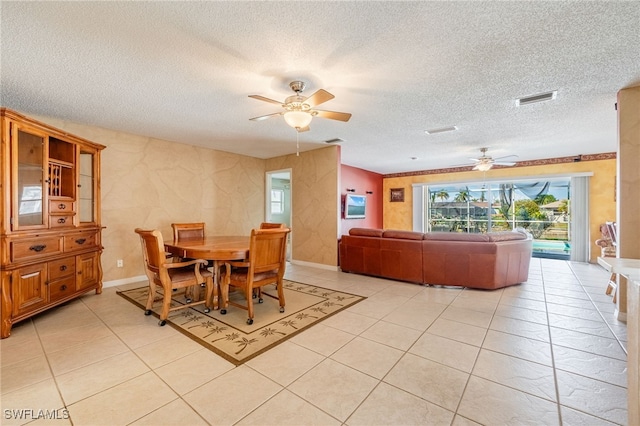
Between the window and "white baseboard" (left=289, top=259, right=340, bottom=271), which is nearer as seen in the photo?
"white baseboard" (left=289, top=259, right=340, bottom=271)

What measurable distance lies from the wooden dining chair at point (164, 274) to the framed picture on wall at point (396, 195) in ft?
22.5

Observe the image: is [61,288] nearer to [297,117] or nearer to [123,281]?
[123,281]

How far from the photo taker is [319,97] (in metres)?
2.33

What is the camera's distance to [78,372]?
74.5 inches

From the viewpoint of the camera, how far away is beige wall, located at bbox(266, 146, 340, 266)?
5.34 meters

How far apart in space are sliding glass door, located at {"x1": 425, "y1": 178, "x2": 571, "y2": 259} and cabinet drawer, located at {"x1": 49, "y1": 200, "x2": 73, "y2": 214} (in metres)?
8.24

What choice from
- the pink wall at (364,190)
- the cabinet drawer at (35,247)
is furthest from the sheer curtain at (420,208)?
the cabinet drawer at (35,247)

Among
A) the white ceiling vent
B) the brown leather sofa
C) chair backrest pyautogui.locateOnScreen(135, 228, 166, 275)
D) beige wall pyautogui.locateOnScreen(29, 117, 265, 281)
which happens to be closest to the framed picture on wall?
the brown leather sofa

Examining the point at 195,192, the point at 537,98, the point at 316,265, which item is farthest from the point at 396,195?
the point at 195,192

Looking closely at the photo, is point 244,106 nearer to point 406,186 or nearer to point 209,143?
point 209,143

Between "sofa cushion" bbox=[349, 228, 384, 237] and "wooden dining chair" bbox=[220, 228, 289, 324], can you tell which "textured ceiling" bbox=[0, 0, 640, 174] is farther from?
"sofa cushion" bbox=[349, 228, 384, 237]

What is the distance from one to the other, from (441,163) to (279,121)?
502 cm

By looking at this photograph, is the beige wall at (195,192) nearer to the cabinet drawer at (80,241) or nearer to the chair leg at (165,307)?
the cabinet drawer at (80,241)

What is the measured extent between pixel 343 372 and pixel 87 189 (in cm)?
417
